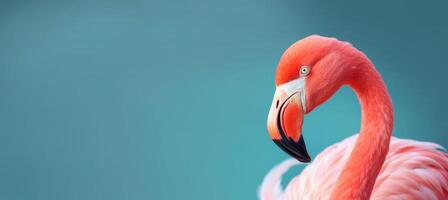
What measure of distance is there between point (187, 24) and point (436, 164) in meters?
0.99

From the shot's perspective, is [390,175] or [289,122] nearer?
[289,122]

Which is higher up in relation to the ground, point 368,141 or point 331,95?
point 331,95

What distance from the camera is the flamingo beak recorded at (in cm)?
123

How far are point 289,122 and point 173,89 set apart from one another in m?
0.77

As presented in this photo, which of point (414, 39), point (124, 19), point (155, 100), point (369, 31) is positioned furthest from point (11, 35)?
point (414, 39)

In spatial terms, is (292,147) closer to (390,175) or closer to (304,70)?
(304,70)

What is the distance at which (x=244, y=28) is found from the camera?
6.27 feet

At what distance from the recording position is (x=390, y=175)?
64.2 inches

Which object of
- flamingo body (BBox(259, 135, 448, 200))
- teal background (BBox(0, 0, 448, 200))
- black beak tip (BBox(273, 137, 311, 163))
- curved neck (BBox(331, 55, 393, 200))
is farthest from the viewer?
teal background (BBox(0, 0, 448, 200))

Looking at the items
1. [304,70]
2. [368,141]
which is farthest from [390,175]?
[304,70]

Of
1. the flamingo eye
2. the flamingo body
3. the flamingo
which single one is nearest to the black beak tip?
the flamingo

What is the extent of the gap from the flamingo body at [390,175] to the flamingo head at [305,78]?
46 cm

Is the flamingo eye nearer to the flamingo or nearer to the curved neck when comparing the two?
the flamingo

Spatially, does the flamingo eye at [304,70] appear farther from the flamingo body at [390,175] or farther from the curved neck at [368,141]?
the flamingo body at [390,175]
